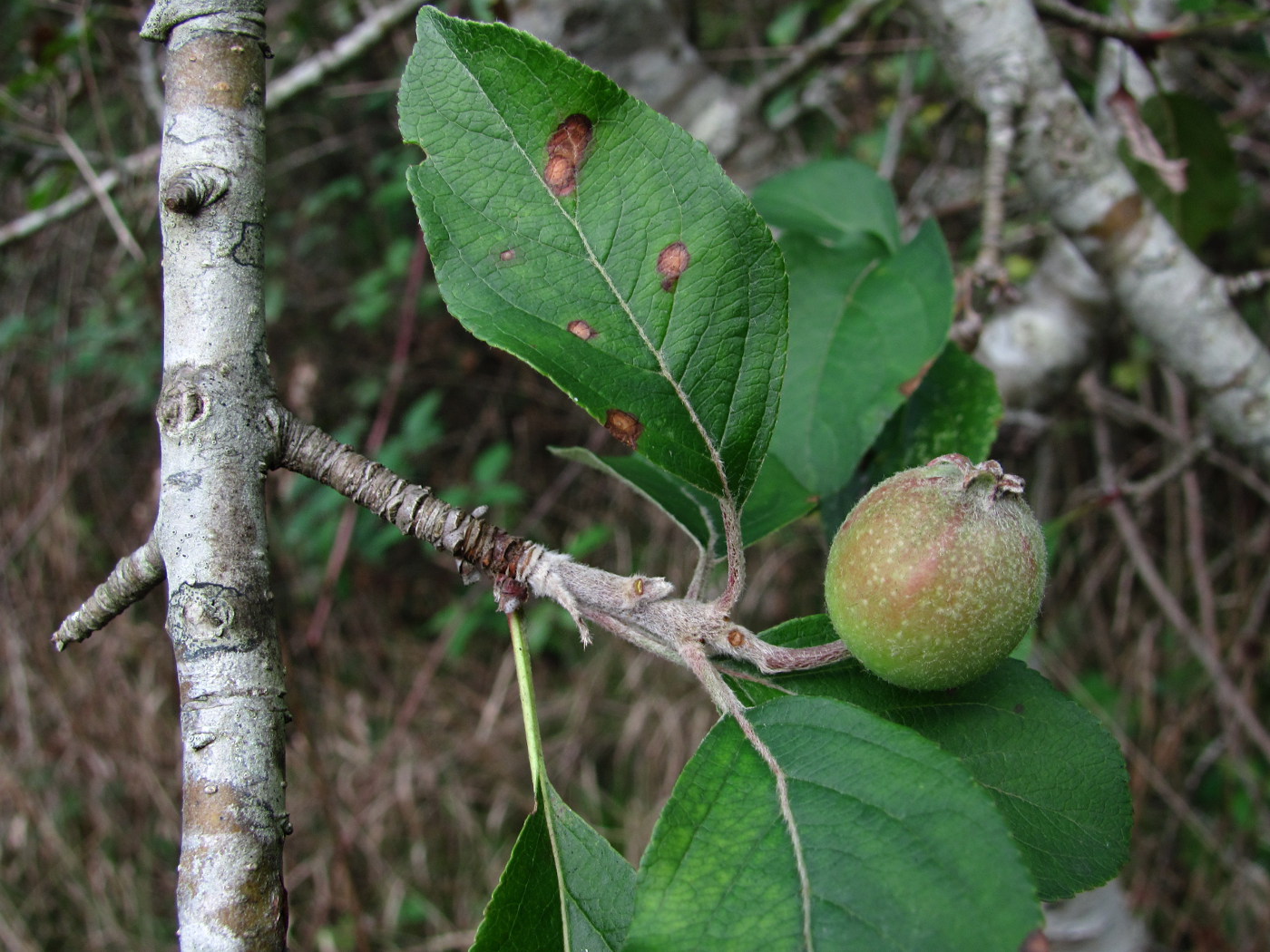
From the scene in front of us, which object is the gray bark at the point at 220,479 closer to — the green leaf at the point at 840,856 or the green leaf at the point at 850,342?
the green leaf at the point at 840,856

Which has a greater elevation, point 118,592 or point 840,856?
point 118,592

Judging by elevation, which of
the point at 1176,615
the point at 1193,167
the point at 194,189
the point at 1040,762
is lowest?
the point at 1176,615

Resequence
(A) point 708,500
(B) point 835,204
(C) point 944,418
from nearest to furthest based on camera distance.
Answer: (A) point 708,500
(C) point 944,418
(B) point 835,204

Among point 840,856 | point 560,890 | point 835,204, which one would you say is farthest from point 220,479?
point 835,204

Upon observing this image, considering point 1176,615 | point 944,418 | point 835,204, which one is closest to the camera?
point 944,418

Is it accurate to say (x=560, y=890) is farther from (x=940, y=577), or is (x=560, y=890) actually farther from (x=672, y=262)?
(x=672, y=262)

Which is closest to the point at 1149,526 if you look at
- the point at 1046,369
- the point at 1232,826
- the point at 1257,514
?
the point at 1257,514

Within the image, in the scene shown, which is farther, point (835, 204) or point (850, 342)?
point (835, 204)
